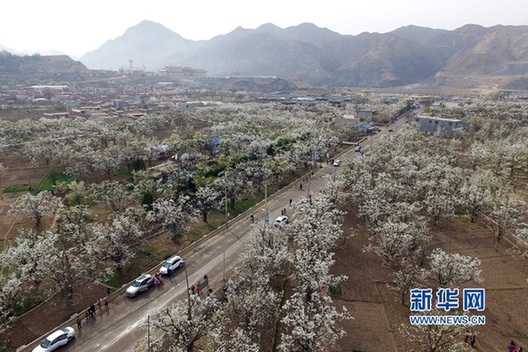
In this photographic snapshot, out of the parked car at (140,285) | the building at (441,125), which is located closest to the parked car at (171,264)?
the parked car at (140,285)

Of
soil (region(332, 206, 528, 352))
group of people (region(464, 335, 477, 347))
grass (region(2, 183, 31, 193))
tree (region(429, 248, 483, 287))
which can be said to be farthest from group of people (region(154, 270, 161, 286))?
grass (region(2, 183, 31, 193))

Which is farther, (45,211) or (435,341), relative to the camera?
(45,211)

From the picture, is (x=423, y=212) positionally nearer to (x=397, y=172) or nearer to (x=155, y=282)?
(x=397, y=172)

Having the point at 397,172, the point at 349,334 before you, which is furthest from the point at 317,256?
the point at 397,172

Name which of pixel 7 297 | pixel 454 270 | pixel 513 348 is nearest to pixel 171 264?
pixel 7 297

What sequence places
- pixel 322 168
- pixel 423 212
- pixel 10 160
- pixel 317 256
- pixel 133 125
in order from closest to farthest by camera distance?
pixel 317 256 → pixel 423 212 → pixel 322 168 → pixel 10 160 → pixel 133 125

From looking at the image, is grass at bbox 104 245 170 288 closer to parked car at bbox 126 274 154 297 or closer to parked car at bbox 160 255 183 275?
parked car at bbox 160 255 183 275

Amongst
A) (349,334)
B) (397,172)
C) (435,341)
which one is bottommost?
(349,334)
